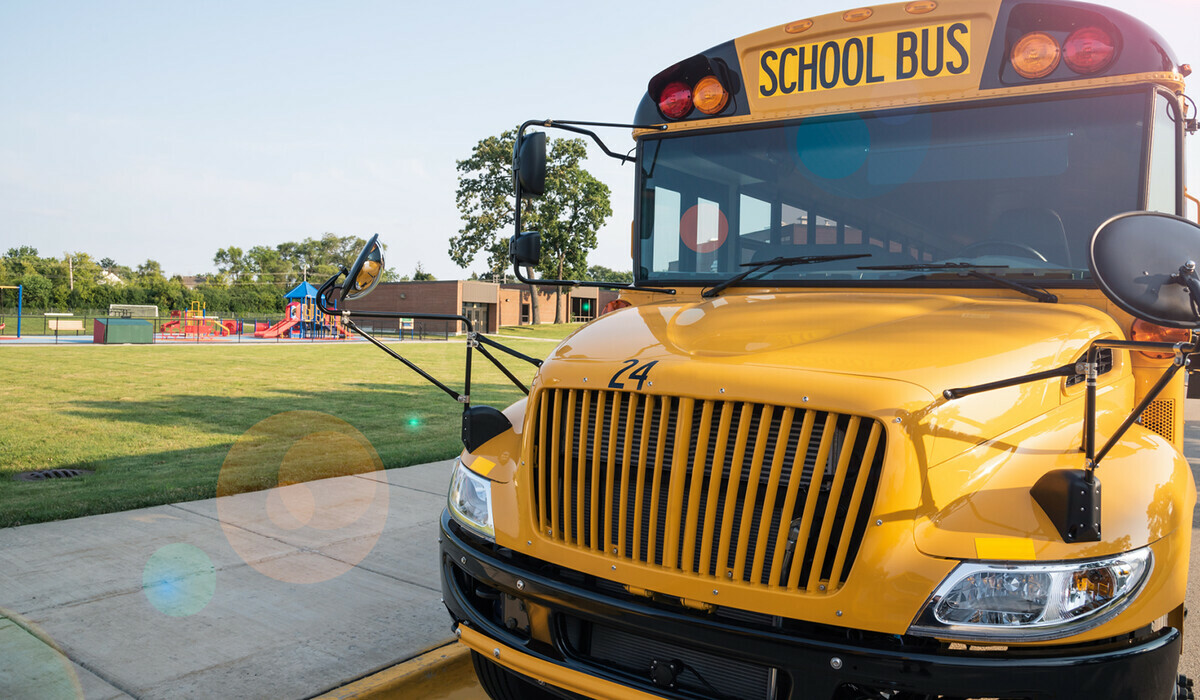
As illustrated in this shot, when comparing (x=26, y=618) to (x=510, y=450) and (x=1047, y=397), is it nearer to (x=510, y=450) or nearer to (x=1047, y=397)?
(x=510, y=450)

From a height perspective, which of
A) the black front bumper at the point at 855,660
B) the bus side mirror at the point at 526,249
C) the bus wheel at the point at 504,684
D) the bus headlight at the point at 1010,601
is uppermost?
the bus side mirror at the point at 526,249

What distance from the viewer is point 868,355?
2285 millimetres

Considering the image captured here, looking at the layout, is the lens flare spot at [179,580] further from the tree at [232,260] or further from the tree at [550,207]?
the tree at [232,260]

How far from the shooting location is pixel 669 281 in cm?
385

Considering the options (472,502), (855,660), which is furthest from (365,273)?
(855,660)

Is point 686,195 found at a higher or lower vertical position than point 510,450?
higher

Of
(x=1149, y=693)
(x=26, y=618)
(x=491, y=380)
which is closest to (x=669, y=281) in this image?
(x=1149, y=693)

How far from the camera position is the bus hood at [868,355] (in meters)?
2.11

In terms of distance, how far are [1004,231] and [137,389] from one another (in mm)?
15124

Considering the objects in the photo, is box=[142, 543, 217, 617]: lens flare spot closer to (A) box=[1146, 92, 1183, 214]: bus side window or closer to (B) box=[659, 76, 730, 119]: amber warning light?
(B) box=[659, 76, 730, 119]: amber warning light

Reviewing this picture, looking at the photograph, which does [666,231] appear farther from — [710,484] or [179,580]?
[179,580]

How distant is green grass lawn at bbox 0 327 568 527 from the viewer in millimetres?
6562

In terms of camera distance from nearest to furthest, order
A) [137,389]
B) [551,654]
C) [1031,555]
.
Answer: [1031,555] < [551,654] < [137,389]

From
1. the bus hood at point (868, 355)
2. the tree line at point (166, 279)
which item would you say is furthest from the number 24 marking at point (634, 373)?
the tree line at point (166, 279)
